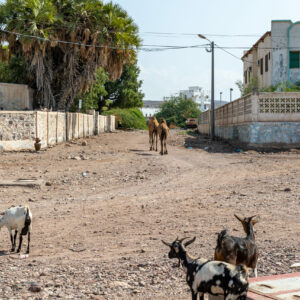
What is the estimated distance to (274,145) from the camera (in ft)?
66.8

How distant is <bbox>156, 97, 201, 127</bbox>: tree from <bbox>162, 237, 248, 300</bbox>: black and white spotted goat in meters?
71.3

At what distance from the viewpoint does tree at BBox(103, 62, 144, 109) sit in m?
55.1

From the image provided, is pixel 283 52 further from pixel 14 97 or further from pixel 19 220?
pixel 19 220

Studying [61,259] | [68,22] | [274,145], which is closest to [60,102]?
[68,22]

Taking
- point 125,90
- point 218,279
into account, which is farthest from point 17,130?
point 125,90

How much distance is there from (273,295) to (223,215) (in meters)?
4.31

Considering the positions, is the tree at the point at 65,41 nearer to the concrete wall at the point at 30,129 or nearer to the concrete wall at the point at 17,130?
the concrete wall at the point at 30,129

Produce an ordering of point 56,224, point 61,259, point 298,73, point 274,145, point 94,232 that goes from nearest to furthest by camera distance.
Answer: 1. point 61,259
2. point 94,232
3. point 56,224
4. point 274,145
5. point 298,73

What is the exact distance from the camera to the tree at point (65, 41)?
1011 inches

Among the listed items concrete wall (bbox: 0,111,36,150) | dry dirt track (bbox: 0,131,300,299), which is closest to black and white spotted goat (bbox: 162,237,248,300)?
dry dirt track (bbox: 0,131,300,299)

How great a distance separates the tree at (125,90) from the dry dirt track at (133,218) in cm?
3840

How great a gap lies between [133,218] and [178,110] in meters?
70.1

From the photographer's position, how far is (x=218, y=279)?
3570 mm

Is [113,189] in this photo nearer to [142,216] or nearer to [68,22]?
[142,216]
